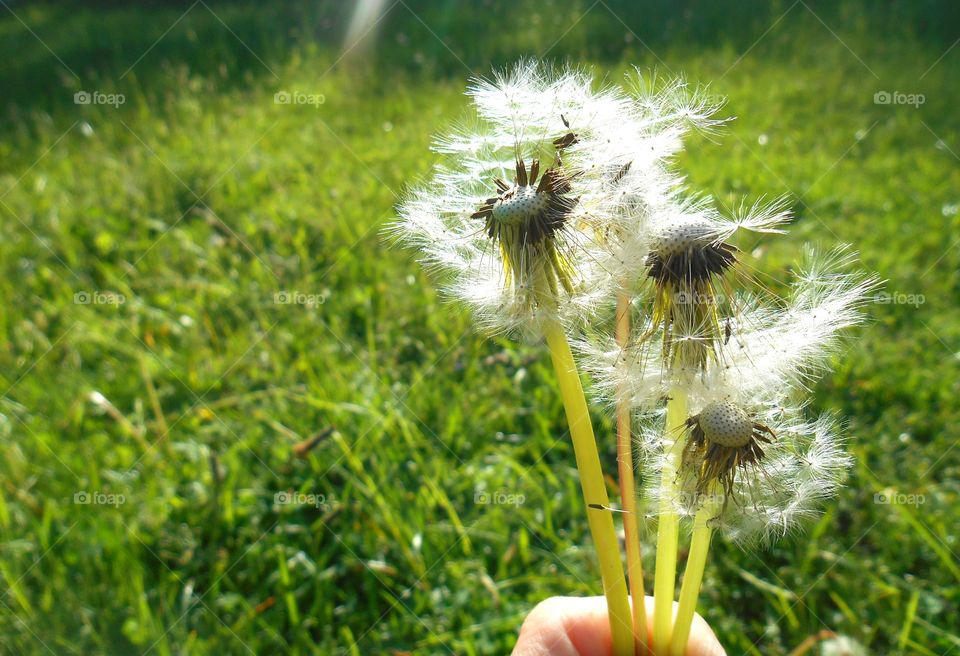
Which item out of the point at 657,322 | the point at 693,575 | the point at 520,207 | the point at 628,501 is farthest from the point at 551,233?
the point at 693,575

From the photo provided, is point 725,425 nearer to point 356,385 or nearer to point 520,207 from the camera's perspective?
point 520,207

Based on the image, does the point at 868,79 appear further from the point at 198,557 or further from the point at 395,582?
the point at 198,557

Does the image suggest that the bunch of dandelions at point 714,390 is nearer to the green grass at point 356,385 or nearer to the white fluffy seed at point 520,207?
the white fluffy seed at point 520,207

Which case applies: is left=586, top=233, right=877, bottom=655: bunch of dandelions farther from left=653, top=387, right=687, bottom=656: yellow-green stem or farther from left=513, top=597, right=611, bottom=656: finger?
left=513, top=597, right=611, bottom=656: finger

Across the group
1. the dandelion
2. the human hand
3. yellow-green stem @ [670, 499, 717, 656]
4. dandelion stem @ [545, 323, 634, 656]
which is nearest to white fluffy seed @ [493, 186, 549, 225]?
the dandelion

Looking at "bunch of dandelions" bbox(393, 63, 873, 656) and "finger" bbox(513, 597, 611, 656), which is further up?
"bunch of dandelions" bbox(393, 63, 873, 656)

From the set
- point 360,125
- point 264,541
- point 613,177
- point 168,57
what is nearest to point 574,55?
point 360,125
